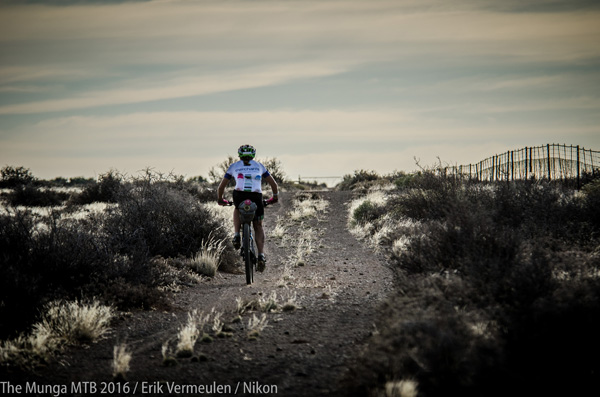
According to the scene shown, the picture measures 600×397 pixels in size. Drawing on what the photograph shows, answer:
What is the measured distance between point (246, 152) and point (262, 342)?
14.4ft

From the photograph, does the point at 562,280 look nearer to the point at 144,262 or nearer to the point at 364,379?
the point at 364,379

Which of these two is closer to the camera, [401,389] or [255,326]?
[401,389]

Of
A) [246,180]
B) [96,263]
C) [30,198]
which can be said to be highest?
[30,198]

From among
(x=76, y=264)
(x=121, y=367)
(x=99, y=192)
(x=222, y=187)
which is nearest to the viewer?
(x=121, y=367)

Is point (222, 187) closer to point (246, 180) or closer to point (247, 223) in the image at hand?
point (246, 180)

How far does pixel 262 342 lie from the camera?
18.1 ft

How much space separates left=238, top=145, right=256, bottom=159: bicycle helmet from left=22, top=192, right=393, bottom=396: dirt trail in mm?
2439

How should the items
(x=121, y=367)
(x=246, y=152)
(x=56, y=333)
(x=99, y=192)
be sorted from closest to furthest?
(x=121, y=367)
(x=56, y=333)
(x=246, y=152)
(x=99, y=192)

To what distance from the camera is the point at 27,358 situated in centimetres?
490

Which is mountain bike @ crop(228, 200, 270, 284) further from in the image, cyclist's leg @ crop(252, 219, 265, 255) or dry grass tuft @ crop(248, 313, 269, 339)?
dry grass tuft @ crop(248, 313, 269, 339)

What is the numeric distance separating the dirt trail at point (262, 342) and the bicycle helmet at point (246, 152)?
8.00 feet

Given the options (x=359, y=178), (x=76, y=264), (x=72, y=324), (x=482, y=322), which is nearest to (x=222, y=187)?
(x=76, y=264)

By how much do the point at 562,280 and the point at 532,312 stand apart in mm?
1310

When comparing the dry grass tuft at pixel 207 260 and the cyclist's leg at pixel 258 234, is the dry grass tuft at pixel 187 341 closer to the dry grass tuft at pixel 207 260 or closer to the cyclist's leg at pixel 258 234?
the cyclist's leg at pixel 258 234
